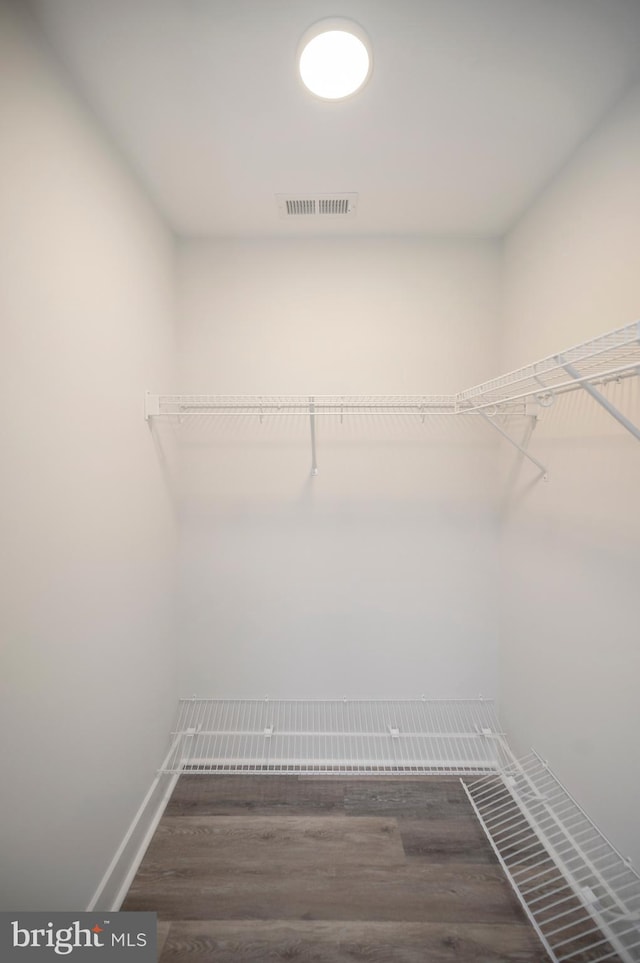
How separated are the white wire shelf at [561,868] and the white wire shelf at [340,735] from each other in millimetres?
218

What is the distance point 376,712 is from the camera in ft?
6.78

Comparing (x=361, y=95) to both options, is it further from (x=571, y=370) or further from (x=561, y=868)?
(x=561, y=868)

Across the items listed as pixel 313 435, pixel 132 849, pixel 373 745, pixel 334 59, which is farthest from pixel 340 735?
pixel 334 59

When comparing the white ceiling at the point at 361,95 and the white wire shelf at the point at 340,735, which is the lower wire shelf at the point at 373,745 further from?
the white ceiling at the point at 361,95

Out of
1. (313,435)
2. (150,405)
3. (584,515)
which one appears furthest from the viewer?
(313,435)

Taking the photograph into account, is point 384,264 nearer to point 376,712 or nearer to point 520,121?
point 520,121

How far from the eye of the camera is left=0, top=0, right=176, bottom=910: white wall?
0.95m

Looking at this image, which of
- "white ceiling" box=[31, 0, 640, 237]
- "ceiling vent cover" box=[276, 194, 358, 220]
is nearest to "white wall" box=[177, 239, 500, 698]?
"ceiling vent cover" box=[276, 194, 358, 220]

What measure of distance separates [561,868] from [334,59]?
8.81ft

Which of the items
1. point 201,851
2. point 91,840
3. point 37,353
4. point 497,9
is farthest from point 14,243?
point 201,851

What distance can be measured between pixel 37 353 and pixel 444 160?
157cm

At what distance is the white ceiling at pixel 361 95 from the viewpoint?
988 millimetres

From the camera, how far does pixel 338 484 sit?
2.03 m

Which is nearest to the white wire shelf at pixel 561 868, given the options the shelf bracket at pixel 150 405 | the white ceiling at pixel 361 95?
the shelf bracket at pixel 150 405
